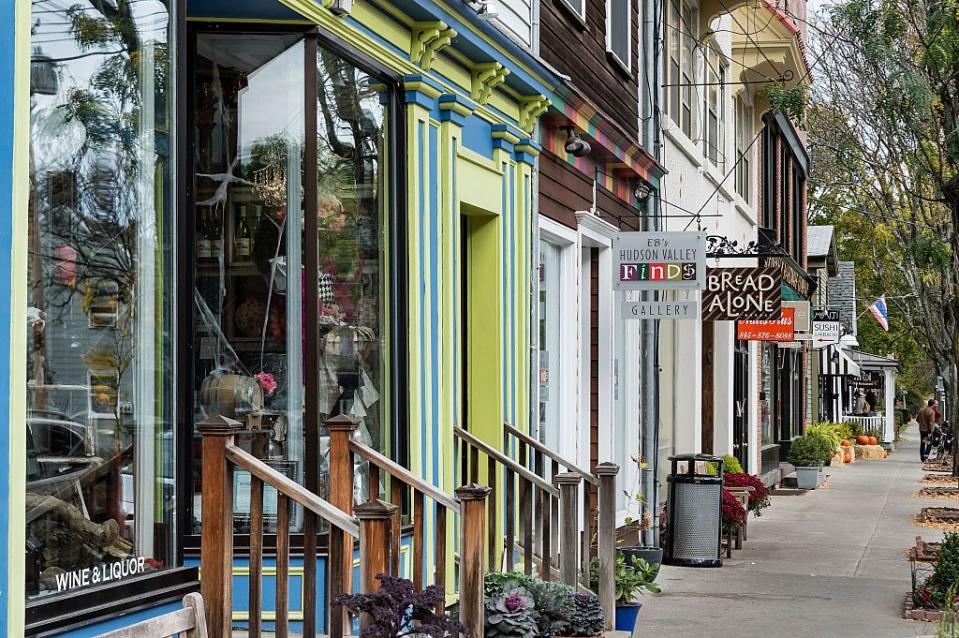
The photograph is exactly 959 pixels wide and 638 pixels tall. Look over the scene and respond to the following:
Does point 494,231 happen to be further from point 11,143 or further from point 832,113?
point 832,113

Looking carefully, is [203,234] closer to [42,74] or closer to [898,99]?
[42,74]

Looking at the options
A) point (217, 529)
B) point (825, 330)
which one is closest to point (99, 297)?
point (217, 529)

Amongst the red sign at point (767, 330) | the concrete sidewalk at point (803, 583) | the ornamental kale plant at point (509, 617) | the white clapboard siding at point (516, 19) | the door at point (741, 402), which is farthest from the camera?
the door at point (741, 402)

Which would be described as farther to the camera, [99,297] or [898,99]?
[898,99]

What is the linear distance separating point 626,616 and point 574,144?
435 cm

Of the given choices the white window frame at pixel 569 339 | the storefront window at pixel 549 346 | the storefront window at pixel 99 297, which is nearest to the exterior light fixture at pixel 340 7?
the storefront window at pixel 99 297

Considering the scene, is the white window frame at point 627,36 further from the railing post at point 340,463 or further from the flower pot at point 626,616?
the railing post at point 340,463

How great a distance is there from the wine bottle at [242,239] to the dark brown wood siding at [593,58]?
5.07 meters

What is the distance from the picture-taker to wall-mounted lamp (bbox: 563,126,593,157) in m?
11.8

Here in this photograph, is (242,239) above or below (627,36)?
below

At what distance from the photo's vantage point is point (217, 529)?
5516 millimetres

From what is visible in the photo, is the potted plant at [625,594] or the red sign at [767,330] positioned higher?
the red sign at [767,330]

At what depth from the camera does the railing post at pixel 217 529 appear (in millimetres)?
5469

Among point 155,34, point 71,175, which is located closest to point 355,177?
point 155,34
